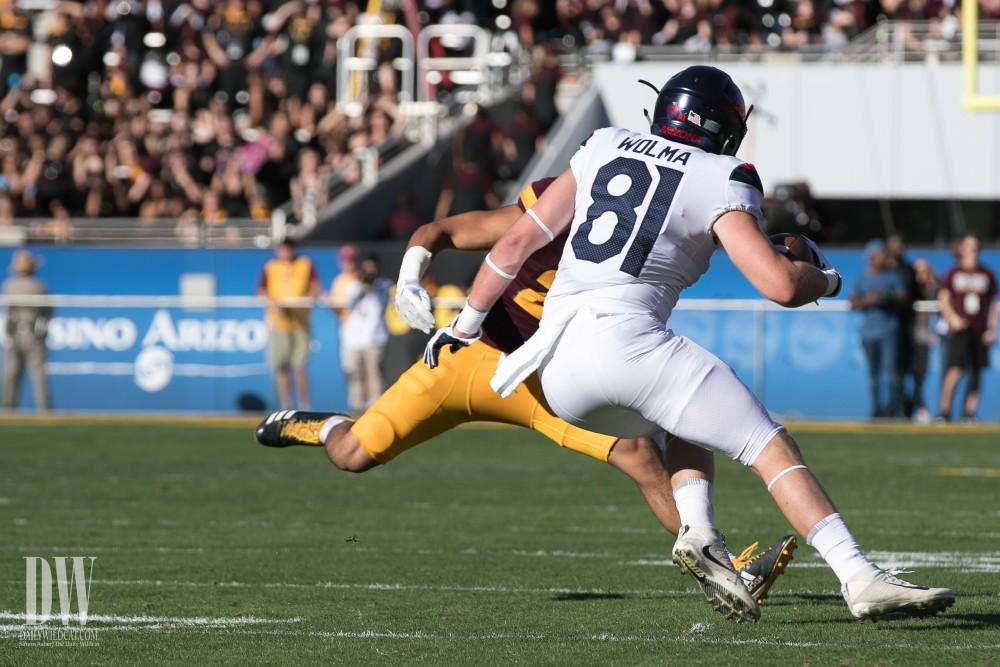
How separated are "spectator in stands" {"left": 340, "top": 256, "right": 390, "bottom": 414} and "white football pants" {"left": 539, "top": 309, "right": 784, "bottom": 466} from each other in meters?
12.3

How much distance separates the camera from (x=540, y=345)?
536cm

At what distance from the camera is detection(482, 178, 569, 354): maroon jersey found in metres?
6.21

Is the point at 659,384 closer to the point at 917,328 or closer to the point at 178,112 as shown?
the point at 917,328

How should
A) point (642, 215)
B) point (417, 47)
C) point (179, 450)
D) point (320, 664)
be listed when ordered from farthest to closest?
point (417, 47)
point (179, 450)
point (642, 215)
point (320, 664)

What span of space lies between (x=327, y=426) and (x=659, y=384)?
5.99 ft

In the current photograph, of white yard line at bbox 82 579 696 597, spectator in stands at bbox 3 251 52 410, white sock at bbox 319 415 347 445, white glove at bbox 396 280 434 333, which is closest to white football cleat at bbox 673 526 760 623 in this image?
white yard line at bbox 82 579 696 597

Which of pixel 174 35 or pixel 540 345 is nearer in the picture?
pixel 540 345

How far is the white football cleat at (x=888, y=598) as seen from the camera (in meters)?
5.04

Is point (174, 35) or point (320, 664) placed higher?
point (320, 664)

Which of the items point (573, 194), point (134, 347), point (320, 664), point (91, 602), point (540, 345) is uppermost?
point (573, 194)

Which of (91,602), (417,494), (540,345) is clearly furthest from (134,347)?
(540,345)

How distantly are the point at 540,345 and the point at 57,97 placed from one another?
19.2 meters

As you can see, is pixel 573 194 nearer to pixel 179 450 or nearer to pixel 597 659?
pixel 597 659

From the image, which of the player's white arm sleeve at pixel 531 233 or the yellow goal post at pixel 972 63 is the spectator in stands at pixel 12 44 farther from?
the player's white arm sleeve at pixel 531 233
